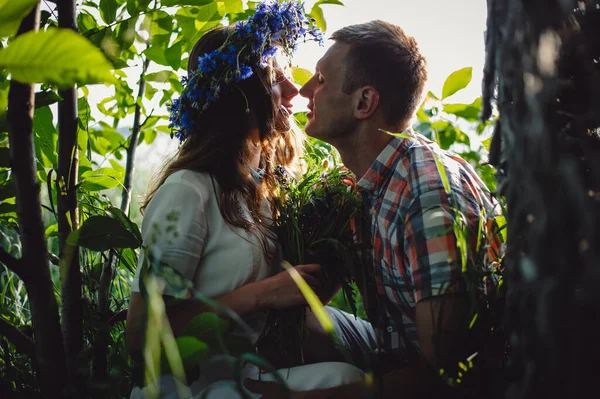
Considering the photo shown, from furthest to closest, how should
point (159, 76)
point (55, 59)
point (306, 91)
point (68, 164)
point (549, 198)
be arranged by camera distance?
point (306, 91)
point (159, 76)
point (68, 164)
point (549, 198)
point (55, 59)

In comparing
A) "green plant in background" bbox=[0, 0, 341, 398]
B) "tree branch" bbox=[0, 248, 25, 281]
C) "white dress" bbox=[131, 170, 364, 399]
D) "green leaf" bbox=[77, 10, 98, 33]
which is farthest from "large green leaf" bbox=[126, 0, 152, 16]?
"tree branch" bbox=[0, 248, 25, 281]

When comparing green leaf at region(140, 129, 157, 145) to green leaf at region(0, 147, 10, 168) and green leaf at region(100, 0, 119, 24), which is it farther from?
green leaf at region(0, 147, 10, 168)

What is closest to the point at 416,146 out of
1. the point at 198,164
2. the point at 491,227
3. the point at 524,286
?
the point at 491,227

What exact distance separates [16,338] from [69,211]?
1.62 ft

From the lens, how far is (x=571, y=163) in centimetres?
63

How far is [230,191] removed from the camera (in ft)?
5.97

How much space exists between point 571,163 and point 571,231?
97mm

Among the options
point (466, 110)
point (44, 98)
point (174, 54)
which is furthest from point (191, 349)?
point (466, 110)

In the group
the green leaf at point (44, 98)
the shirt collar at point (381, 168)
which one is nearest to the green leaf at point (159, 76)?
the shirt collar at point (381, 168)

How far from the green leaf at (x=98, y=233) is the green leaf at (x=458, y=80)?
3.36 ft

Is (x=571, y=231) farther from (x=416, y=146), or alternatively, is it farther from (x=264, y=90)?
(x=264, y=90)

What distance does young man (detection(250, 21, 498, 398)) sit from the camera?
1.26 m

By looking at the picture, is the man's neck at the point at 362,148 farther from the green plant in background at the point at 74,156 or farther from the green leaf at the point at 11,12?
the green leaf at the point at 11,12

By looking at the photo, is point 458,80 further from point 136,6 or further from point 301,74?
point 136,6
